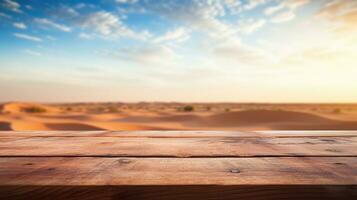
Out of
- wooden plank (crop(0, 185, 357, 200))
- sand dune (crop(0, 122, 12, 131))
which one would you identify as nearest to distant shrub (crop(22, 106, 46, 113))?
sand dune (crop(0, 122, 12, 131))

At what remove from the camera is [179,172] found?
674 millimetres

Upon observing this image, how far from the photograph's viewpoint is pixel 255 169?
0.70 metres

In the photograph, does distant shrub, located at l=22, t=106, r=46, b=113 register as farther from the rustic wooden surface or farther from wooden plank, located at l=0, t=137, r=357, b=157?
the rustic wooden surface

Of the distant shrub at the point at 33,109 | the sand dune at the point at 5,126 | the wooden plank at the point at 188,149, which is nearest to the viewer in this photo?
the wooden plank at the point at 188,149

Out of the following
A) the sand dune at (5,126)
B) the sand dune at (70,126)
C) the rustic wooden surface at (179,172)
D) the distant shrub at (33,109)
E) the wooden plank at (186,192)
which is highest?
the rustic wooden surface at (179,172)

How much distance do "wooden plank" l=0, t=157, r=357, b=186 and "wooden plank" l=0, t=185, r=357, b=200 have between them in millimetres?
15

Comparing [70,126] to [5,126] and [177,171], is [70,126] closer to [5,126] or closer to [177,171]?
[5,126]

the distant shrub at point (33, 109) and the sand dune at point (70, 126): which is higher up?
the distant shrub at point (33, 109)

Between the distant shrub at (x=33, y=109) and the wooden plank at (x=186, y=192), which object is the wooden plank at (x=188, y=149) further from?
the distant shrub at (x=33, y=109)

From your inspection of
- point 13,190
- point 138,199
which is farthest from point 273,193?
point 13,190

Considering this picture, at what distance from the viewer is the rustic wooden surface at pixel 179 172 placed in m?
0.56

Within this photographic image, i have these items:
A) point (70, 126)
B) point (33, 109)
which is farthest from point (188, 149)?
point (33, 109)

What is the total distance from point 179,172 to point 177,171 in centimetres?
1

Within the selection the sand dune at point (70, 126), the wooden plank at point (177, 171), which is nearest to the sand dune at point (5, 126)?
the sand dune at point (70, 126)
